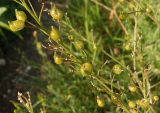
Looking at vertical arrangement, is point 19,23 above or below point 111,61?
above

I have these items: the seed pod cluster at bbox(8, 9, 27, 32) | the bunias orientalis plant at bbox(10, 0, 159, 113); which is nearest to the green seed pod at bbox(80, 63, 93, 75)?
the bunias orientalis plant at bbox(10, 0, 159, 113)

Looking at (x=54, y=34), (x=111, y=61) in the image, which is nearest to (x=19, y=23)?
(x=54, y=34)

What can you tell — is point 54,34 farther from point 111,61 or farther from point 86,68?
point 111,61

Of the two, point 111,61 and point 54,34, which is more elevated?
point 54,34

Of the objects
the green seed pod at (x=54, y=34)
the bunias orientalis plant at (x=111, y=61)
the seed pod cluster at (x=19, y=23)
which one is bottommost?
the bunias orientalis plant at (x=111, y=61)

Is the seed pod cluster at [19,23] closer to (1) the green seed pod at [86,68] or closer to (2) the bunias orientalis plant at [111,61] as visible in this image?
(2) the bunias orientalis plant at [111,61]

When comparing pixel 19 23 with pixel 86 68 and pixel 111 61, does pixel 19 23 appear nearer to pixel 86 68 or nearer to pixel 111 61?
pixel 86 68

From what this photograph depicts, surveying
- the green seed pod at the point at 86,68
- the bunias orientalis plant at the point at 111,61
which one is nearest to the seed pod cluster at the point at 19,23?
the bunias orientalis plant at the point at 111,61

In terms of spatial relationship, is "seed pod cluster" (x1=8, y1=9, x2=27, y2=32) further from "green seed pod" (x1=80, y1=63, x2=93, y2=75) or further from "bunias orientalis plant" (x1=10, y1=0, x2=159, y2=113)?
"green seed pod" (x1=80, y1=63, x2=93, y2=75)

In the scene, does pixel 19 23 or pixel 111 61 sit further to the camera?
pixel 111 61

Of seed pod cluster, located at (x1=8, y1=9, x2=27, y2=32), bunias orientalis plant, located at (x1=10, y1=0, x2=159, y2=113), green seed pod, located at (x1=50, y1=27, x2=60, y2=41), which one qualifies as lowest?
bunias orientalis plant, located at (x1=10, y1=0, x2=159, y2=113)

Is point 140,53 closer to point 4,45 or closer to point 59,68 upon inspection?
point 59,68
